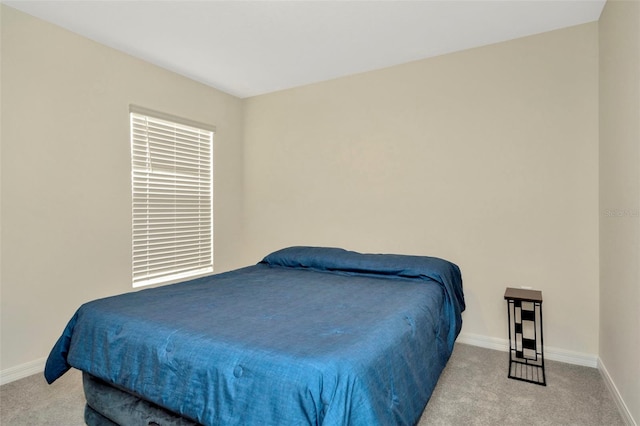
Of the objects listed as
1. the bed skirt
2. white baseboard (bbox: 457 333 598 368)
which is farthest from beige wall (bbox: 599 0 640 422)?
the bed skirt

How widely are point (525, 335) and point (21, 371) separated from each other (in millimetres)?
3693

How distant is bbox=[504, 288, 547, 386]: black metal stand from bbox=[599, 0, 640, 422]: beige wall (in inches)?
15.4

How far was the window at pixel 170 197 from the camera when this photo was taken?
3.24 meters

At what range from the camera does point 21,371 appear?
8.04ft

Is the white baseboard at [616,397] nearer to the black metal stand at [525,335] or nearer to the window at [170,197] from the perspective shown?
the black metal stand at [525,335]

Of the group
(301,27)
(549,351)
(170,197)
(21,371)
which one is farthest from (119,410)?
(549,351)

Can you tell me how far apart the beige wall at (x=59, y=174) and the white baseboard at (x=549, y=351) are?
3027mm

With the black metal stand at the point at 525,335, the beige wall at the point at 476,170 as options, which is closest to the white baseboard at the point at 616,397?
the beige wall at the point at 476,170

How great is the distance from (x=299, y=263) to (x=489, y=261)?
5.22 feet

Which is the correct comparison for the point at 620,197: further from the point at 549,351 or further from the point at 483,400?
the point at 483,400

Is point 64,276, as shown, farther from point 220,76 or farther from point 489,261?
point 489,261

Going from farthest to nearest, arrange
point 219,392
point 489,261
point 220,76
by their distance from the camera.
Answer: point 220,76 → point 489,261 → point 219,392

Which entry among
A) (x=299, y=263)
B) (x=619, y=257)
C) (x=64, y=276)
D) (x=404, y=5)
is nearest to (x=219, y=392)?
(x=299, y=263)

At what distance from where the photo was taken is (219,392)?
51.6 inches
